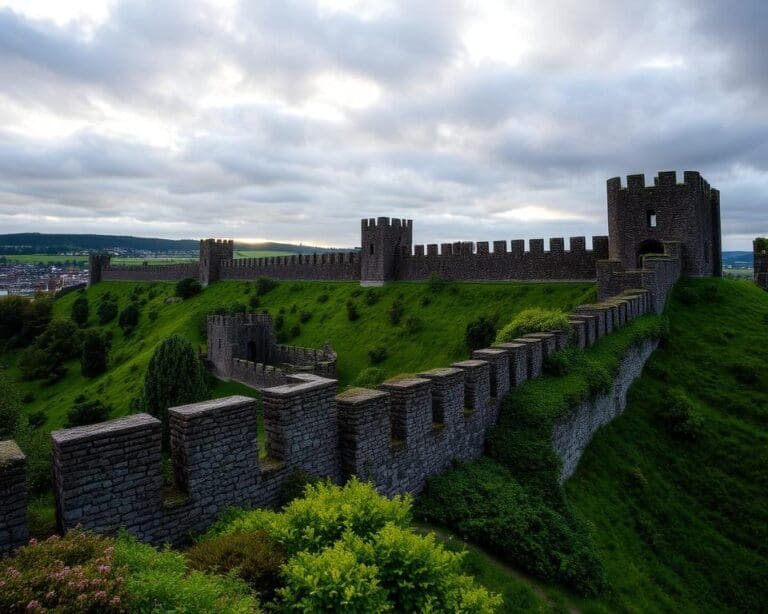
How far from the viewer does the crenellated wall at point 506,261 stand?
37.0 metres

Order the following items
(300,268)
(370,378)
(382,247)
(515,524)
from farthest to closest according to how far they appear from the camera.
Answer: (300,268)
(382,247)
(370,378)
(515,524)

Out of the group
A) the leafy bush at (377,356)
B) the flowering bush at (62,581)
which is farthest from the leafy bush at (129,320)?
the flowering bush at (62,581)

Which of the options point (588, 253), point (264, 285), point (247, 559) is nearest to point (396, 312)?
point (588, 253)

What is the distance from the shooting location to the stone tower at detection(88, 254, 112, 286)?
334 feet

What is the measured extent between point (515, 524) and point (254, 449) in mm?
5010

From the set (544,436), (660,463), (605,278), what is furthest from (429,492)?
(605,278)

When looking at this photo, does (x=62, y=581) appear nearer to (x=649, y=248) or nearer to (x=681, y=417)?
(x=681, y=417)

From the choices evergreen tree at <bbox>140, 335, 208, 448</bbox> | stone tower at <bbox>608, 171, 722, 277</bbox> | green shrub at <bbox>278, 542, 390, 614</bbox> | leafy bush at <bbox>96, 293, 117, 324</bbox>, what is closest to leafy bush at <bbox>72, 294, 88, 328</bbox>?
leafy bush at <bbox>96, 293, 117, 324</bbox>

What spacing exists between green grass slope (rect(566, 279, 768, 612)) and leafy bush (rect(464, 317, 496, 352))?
1337cm

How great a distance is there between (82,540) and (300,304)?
5072cm

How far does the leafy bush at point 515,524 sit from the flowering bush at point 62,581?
6.13 metres

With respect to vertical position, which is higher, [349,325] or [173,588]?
[173,588]

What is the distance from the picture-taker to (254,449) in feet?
23.8

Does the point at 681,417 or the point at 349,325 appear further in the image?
the point at 349,325
